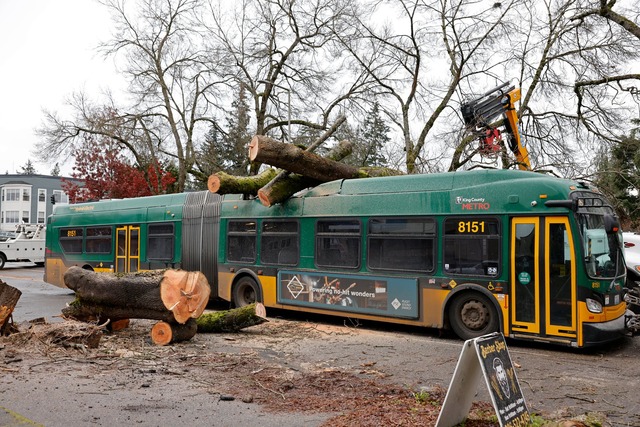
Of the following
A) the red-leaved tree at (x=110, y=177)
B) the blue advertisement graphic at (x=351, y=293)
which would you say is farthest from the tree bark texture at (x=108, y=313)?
the red-leaved tree at (x=110, y=177)

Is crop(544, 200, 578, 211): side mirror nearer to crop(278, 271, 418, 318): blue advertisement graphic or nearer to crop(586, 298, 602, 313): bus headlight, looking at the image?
crop(586, 298, 602, 313): bus headlight

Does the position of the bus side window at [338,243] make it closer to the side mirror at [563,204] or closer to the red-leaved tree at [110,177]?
the side mirror at [563,204]

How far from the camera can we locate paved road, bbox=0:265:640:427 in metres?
5.70

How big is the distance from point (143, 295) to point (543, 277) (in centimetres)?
624

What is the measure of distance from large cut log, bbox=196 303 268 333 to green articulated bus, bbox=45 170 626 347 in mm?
1761

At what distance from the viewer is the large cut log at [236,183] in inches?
511

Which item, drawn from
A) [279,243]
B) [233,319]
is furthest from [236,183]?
[233,319]

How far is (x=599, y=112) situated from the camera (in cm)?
1719

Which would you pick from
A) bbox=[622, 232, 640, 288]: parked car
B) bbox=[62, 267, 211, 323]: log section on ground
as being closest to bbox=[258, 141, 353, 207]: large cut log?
bbox=[62, 267, 211, 323]: log section on ground

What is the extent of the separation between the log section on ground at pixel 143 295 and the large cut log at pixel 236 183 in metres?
3.51

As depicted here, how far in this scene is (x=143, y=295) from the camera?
935 centimetres

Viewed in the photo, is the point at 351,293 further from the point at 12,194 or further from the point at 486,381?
the point at 12,194

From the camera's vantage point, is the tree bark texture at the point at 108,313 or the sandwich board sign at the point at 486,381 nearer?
the sandwich board sign at the point at 486,381

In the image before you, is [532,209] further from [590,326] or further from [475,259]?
[590,326]
